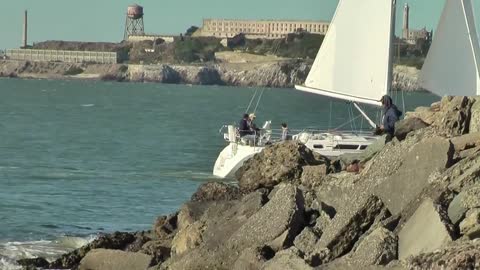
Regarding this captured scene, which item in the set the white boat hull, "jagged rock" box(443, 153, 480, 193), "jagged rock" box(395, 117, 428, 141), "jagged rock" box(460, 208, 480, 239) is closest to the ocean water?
the white boat hull

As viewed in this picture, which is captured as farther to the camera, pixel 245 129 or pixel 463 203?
pixel 245 129

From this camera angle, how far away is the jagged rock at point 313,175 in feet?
55.2

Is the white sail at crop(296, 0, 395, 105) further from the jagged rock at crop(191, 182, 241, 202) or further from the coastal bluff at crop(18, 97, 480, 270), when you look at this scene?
the coastal bluff at crop(18, 97, 480, 270)

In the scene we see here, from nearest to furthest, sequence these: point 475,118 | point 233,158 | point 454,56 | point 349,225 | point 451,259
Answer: point 451,259 < point 349,225 < point 475,118 < point 454,56 < point 233,158

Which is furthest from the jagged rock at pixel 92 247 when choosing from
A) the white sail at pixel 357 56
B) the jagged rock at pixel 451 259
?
the white sail at pixel 357 56

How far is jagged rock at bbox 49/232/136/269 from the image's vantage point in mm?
16703

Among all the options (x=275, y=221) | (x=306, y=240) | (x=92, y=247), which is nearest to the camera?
(x=306, y=240)

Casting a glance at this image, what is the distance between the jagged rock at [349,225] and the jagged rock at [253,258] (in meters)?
0.51

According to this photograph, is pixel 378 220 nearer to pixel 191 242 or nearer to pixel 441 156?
pixel 441 156

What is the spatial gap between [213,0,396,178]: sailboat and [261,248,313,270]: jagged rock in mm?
18354

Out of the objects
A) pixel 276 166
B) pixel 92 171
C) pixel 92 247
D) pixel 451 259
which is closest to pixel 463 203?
pixel 451 259

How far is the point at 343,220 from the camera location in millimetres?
13172

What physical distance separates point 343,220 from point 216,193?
4.47 metres

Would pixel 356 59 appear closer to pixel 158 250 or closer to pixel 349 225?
pixel 158 250
